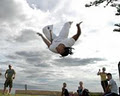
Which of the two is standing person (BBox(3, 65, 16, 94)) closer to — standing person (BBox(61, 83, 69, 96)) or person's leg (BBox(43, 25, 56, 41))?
standing person (BBox(61, 83, 69, 96))

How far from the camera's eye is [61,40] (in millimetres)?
9945

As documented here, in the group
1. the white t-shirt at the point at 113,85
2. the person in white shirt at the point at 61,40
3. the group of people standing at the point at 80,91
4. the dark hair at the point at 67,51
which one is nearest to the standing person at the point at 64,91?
the group of people standing at the point at 80,91

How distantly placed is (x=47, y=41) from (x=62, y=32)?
712 mm

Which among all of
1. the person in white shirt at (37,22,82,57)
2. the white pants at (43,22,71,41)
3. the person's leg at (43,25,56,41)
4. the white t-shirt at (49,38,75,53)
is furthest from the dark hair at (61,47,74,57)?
the person's leg at (43,25,56,41)

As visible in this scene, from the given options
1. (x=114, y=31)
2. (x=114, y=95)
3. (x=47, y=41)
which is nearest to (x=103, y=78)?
(x=114, y=31)

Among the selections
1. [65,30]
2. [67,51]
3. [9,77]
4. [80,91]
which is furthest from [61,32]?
[9,77]

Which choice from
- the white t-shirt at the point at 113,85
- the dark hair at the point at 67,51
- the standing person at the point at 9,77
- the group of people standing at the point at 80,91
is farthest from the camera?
the standing person at the point at 9,77

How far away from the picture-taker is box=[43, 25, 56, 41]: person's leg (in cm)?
1038

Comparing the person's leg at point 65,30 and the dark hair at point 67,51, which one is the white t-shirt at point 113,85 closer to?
the dark hair at point 67,51

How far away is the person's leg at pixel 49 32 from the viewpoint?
34.0 ft

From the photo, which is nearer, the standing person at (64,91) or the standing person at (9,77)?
the standing person at (64,91)

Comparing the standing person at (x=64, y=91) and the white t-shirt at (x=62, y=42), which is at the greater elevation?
the white t-shirt at (x=62, y=42)

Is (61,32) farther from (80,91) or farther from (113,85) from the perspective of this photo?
(80,91)

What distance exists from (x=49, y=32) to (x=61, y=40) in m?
0.72
